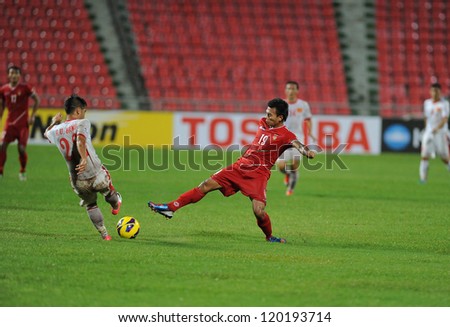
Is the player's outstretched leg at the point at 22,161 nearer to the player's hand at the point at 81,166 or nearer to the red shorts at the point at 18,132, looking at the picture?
the red shorts at the point at 18,132

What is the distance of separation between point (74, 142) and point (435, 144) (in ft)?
39.4

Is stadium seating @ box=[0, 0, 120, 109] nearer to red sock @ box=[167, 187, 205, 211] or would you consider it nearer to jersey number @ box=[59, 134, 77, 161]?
red sock @ box=[167, 187, 205, 211]

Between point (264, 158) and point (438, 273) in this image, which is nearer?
point (438, 273)

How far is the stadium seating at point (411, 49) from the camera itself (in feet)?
106

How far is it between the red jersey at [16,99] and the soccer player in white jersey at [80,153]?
24.5ft

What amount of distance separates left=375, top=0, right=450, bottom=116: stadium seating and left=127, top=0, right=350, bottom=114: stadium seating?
1.84m

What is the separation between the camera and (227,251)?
33.2 feet

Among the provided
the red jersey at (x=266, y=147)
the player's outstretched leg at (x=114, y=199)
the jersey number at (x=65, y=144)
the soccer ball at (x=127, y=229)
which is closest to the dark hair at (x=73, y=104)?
the jersey number at (x=65, y=144)

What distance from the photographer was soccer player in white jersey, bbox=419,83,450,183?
786 inches

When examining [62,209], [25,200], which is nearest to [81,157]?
[62,209]
